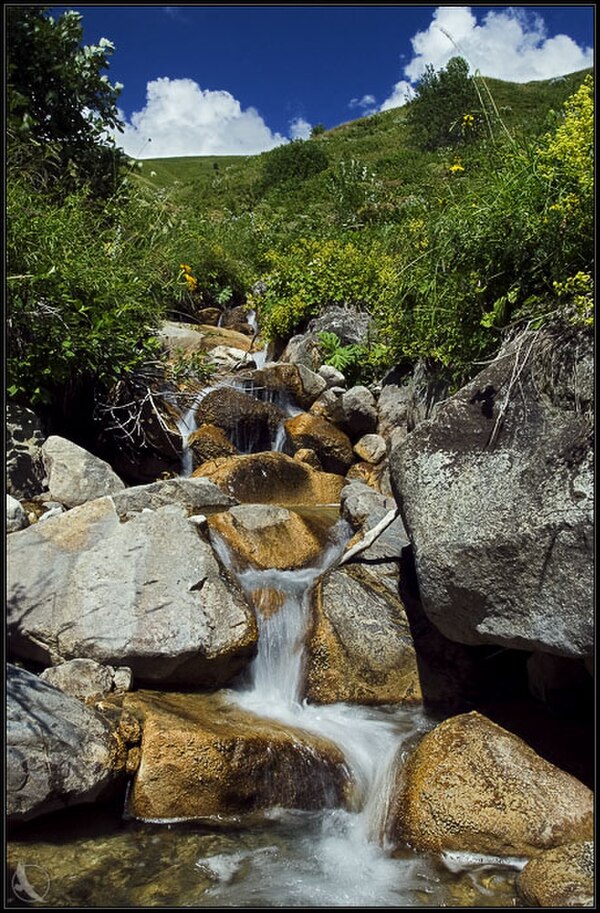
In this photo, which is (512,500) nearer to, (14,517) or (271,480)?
(14,517)

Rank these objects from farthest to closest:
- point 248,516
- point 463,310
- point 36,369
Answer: point 36,369
point 248,516
point 463,310

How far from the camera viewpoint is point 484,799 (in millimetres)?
4543

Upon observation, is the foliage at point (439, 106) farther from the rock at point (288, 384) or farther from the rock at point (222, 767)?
the rock at point (222, 767)

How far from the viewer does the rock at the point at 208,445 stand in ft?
33.3

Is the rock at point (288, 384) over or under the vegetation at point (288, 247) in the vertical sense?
under

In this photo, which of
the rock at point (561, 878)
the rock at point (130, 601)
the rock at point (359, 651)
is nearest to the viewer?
the rock at point (561, 878)

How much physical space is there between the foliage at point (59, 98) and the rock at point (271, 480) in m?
5.28

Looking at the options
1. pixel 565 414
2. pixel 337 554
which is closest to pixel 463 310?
pixel 565 414

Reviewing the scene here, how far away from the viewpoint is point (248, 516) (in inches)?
292

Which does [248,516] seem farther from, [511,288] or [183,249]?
[183,249]

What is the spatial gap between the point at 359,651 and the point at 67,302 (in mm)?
5108

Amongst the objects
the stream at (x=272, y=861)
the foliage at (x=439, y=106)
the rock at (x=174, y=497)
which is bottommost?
the stream at (x=272, y=861)

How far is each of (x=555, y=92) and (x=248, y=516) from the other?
3956 centimetres

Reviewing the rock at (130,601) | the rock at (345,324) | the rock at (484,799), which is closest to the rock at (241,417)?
the rock at (345,324)
